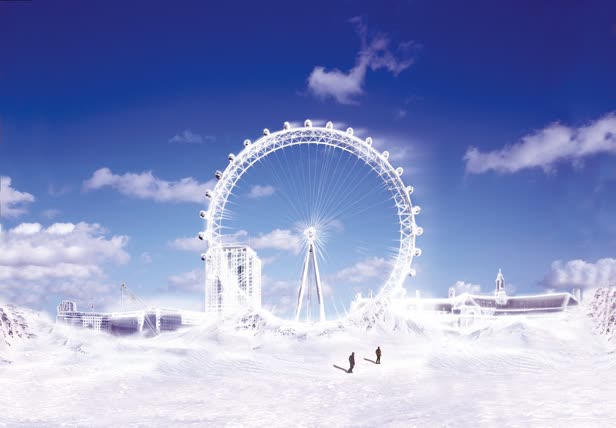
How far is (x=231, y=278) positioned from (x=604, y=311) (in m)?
22.8

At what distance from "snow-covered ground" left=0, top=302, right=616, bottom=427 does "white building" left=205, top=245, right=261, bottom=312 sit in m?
7.33

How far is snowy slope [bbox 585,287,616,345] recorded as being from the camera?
2870 centimetres

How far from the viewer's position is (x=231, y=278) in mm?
43000

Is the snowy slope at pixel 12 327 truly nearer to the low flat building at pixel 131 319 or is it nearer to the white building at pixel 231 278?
the white building at pixel 231 278

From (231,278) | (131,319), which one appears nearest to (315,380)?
(231,278)

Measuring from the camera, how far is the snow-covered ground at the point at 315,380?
1814cm

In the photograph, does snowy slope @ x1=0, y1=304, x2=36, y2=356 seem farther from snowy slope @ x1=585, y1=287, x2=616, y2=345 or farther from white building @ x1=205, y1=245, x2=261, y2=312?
snowy slope @ x1=585, y1=287, x2=616, y2=345

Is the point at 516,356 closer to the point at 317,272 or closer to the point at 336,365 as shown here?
the point at 336,365

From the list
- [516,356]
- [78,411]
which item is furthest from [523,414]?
[78,411]

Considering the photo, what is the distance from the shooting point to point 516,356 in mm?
25688

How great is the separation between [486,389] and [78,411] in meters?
12.5

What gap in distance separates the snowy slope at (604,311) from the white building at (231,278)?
60.1 ft

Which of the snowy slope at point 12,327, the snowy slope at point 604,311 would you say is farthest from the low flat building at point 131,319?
the snowy slope at point 604,311

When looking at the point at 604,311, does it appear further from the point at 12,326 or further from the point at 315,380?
the point at 12,326
